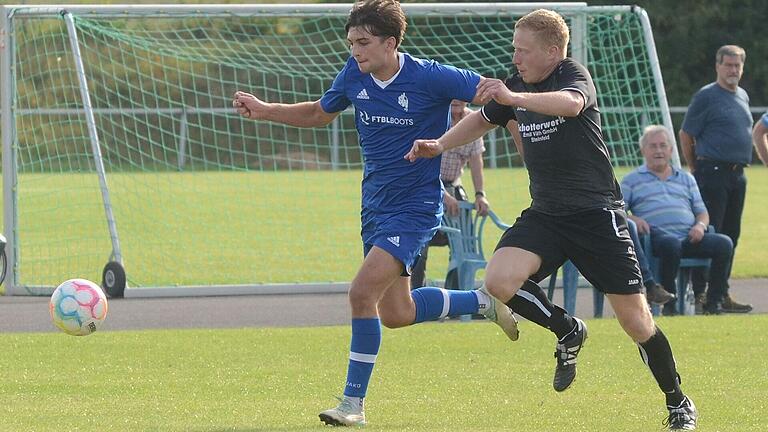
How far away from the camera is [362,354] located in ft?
21.0

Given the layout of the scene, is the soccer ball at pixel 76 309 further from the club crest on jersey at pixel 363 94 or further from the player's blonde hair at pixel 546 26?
the player's blonde hair at pixel 546 26

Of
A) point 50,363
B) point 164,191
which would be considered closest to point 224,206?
point 164,191

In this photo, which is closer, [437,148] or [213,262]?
[437,148]

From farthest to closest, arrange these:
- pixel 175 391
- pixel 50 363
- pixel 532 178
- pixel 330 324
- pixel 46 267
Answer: pixel 46 267 < pixel 330 324 < pixel 50 363 < pixel 175 391 < pixel 532 178

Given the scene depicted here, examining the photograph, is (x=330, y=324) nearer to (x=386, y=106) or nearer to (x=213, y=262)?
(x=386, y=106)

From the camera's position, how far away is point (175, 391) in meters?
7.37

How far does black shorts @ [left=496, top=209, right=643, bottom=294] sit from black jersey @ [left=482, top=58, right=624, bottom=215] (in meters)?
0.05

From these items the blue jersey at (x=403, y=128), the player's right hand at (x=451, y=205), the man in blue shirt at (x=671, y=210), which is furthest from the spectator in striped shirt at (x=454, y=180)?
the blue jersey at (x=403, y=128)

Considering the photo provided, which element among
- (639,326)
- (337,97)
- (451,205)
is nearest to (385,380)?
(337,97)

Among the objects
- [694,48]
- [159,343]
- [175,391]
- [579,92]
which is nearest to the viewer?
[579,92]

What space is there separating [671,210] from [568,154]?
4.98 meters

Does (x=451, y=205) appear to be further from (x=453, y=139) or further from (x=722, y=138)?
(x=453, y=139)

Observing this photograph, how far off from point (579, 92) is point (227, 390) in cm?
260

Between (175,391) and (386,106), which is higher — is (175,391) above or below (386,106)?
below
